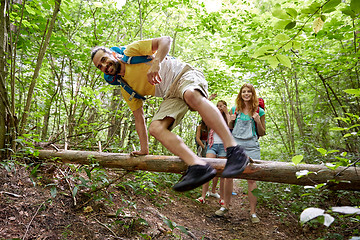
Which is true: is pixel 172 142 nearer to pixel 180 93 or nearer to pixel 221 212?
pixel 180 93

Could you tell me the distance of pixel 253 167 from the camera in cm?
235

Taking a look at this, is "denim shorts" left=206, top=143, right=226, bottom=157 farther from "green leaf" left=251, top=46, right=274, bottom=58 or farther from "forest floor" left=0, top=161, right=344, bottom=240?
"green leaf" left=251, top=46, right=274, bottom=58

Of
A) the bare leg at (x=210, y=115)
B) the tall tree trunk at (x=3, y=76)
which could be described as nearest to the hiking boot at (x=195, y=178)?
the bare leg at (x=210, y=115)

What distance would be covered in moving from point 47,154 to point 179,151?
83.7 inches

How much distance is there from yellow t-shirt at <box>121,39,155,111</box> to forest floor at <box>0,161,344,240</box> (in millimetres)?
1323

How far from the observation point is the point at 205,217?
3965mm

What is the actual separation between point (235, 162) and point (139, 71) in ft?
4.75

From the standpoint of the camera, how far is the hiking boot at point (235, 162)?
6.03ft

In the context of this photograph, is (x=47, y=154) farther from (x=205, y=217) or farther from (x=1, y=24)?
(x=205, y=217)

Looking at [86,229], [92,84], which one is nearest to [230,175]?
[86,229]

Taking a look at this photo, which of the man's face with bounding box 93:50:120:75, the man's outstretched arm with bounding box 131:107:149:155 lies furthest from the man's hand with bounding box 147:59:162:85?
the man's outstretched arm with bounding box 131:107:149:155

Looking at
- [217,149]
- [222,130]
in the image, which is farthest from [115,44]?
[222,130]

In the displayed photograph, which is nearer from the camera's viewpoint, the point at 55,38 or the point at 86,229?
the point at 86,229

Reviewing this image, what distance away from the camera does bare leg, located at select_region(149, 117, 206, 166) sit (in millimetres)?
2104
